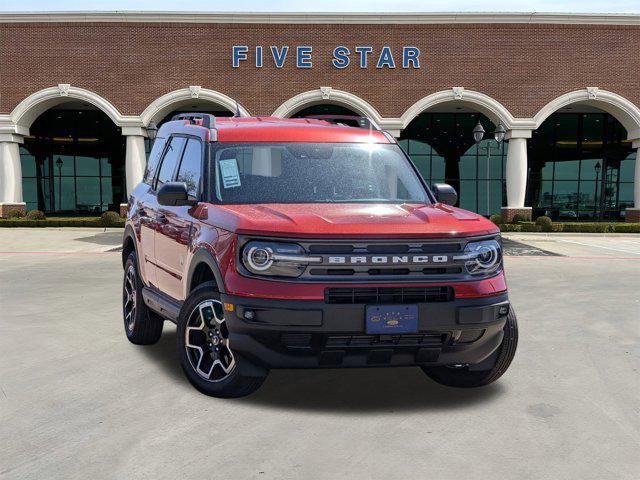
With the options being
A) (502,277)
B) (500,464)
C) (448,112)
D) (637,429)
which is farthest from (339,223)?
(448,112)

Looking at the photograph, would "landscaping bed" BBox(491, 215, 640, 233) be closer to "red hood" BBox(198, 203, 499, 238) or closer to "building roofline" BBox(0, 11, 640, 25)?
"building roofline" BBox(0, 11, 640, 25)

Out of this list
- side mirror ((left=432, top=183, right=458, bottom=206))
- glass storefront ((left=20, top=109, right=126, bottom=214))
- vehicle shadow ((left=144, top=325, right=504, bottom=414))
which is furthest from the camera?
glass storefront ((left=20, top=109, right=126, bottom=214))

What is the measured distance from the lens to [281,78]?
109 ft

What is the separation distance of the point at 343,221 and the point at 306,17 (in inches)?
1178

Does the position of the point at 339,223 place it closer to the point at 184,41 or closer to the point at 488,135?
the point at 184,41

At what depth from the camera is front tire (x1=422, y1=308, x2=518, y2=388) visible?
5.32 m

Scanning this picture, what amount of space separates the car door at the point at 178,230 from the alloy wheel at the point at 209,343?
1.81 ft

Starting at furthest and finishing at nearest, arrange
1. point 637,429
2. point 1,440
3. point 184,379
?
1. point 184,379
2. point 637,429
3. point 1,440

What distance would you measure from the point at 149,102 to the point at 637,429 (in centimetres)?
3148

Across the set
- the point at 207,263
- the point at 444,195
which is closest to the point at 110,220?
the point at 444,195

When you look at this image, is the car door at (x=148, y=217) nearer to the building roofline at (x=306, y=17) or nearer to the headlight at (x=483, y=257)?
the headlight at (x=483, y=257)

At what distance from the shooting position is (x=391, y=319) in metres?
4.59

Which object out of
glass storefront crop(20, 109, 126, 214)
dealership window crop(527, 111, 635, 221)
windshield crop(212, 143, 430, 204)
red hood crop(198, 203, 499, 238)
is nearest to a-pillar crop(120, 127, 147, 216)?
glass storefront crop(20, 109, 126, 214)

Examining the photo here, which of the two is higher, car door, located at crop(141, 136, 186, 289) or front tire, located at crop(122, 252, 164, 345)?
car door, located at crop(141, 136, 186, 289)
